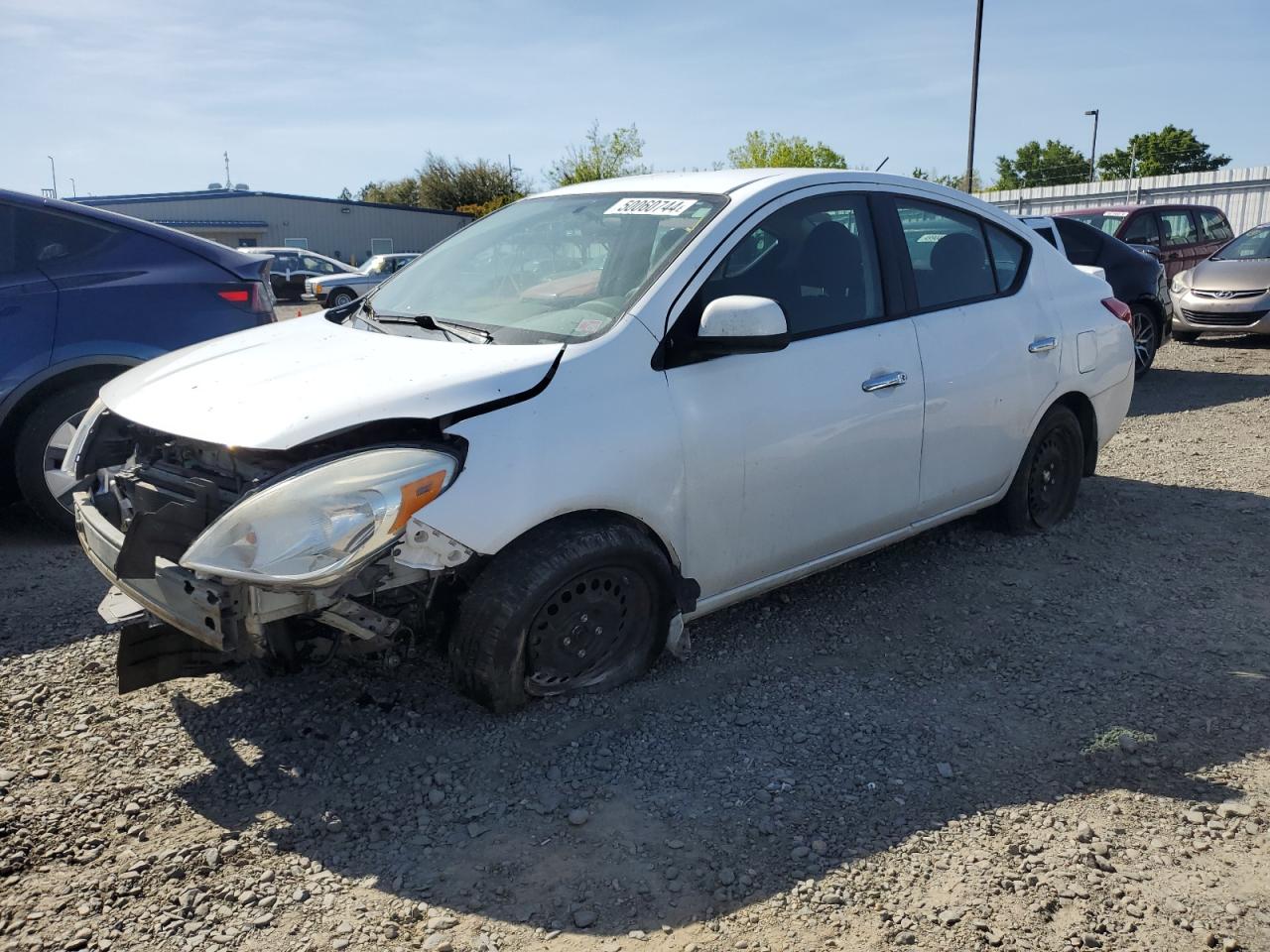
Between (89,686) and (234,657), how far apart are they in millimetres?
1101

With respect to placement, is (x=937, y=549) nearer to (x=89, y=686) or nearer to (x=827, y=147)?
(x=89, y=686)

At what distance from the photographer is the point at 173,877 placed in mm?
2619

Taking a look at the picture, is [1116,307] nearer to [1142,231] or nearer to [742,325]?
[742,325]

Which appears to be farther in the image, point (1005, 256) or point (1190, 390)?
point (1190, 390)

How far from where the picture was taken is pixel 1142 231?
12.9 metres

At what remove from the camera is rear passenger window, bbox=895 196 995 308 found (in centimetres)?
434

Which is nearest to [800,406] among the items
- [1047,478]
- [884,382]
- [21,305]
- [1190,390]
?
[884,382]

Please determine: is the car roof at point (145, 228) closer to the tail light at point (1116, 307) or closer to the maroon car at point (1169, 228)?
the tail light at point (1116, 307)

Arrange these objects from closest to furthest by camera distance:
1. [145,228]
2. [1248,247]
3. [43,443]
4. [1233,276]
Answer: [43,443], [145,228], [1233,276], [1248,247]

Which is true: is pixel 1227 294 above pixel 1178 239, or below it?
below

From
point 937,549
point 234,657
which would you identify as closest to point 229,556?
point 234,657

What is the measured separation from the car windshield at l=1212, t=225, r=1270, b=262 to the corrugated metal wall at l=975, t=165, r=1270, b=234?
12.1m

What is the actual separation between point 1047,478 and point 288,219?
5024cm

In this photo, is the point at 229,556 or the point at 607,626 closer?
the point at 229,556
